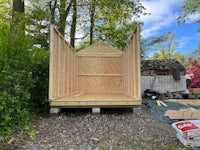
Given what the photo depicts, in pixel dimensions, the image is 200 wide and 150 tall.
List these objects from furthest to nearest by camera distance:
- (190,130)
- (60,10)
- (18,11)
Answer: (60,10), (18,11), (190,130)

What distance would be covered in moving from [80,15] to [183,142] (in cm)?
872

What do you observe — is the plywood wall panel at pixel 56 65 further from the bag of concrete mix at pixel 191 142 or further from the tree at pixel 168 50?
the tree at pixel 168 50

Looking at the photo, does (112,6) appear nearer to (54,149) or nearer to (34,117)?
(34,117)

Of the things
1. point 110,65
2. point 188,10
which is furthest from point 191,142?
point 188,10

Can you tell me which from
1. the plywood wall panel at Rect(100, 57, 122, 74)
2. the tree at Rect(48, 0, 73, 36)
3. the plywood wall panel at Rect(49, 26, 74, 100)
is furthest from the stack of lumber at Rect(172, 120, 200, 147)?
the tree at Rect(48, 0, 73, 36)

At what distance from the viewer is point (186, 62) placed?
20000 mm

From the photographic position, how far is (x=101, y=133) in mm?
3275

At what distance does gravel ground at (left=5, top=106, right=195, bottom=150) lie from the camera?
272 cm

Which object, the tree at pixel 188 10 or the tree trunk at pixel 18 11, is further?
the tree at pixel 188 10

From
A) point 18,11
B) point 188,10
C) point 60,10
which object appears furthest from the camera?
point 188,10

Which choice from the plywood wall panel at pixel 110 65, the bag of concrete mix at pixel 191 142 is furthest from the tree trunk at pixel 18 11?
the bag of concrete mix at pixel 191 142

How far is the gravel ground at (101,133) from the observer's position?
2725 millimetres

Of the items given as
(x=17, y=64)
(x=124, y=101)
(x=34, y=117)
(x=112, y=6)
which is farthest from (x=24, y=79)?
(x=112, y=6)

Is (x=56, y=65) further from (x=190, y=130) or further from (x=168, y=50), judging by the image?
(x=168, y=50)
